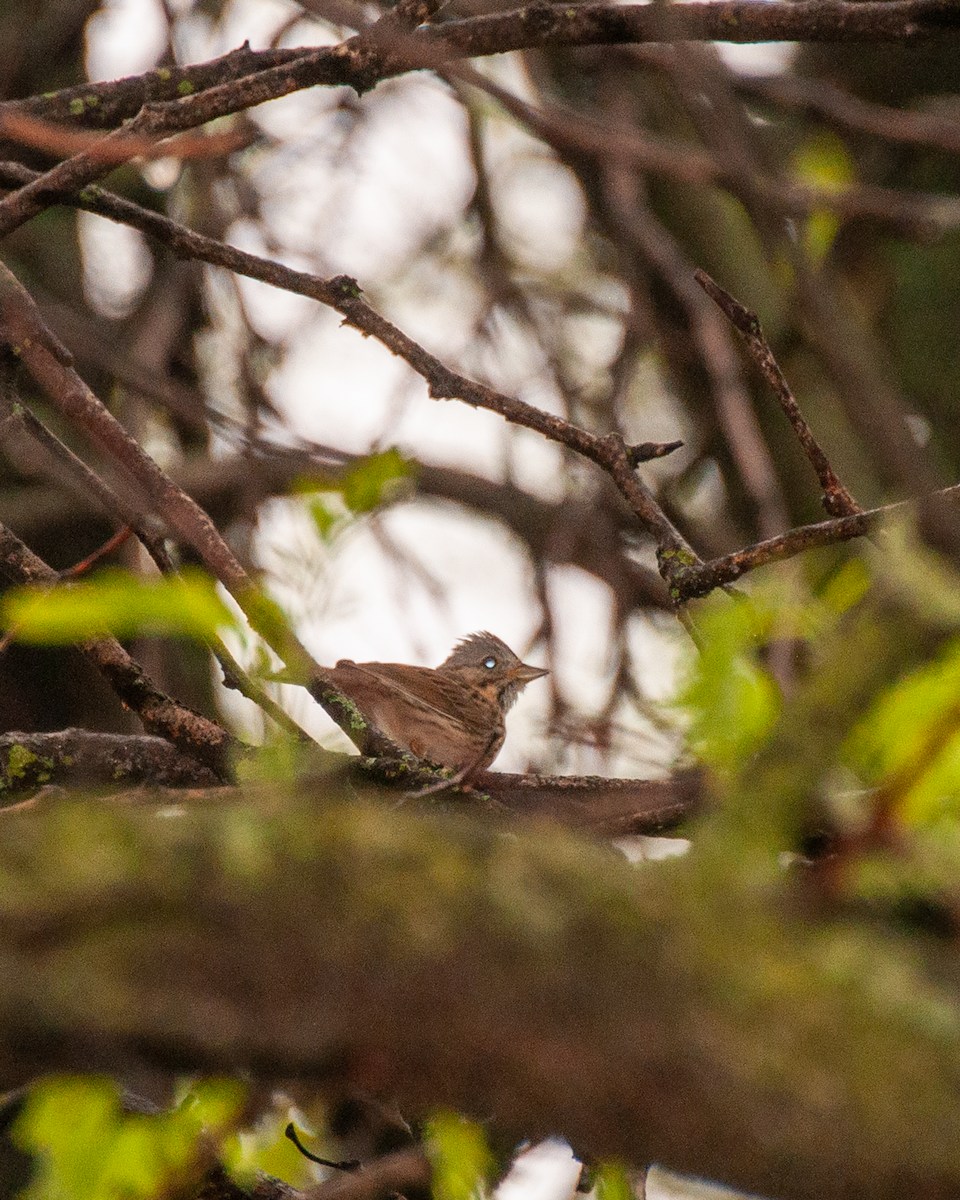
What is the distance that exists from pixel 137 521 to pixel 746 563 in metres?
1.07

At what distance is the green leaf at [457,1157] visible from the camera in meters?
1.68

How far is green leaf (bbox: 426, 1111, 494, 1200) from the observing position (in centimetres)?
168

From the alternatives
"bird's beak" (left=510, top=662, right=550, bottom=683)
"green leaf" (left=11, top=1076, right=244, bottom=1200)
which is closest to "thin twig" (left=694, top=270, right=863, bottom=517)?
"green leaf" (left=11, top=1076, right=244, bottom=1200)

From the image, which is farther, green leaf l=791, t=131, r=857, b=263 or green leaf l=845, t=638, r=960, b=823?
green leaf l=791, t=131, r=857, b=263

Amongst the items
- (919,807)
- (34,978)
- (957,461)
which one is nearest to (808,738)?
(919,807)

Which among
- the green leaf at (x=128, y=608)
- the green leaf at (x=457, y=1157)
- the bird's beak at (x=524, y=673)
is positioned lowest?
the bird's beak at (x=524, y=673)

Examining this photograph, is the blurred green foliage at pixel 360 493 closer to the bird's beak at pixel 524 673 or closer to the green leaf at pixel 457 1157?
the green leaf at pixel 457 1157

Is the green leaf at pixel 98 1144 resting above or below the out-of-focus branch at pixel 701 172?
below

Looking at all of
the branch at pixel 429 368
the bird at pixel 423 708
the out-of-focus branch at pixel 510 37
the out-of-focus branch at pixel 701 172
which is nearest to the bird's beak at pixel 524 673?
the bird at pixel 423 708

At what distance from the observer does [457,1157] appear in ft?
5.50

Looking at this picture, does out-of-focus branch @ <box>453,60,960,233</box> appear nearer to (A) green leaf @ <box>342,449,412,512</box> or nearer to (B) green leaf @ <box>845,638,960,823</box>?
(A) green leaf @ <box>342,449,412,512</box>

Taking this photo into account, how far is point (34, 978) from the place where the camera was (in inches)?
41.0

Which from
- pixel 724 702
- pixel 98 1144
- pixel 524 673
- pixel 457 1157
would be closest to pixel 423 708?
pixel 524 673

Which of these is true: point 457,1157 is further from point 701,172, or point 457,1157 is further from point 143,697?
point 701,172
